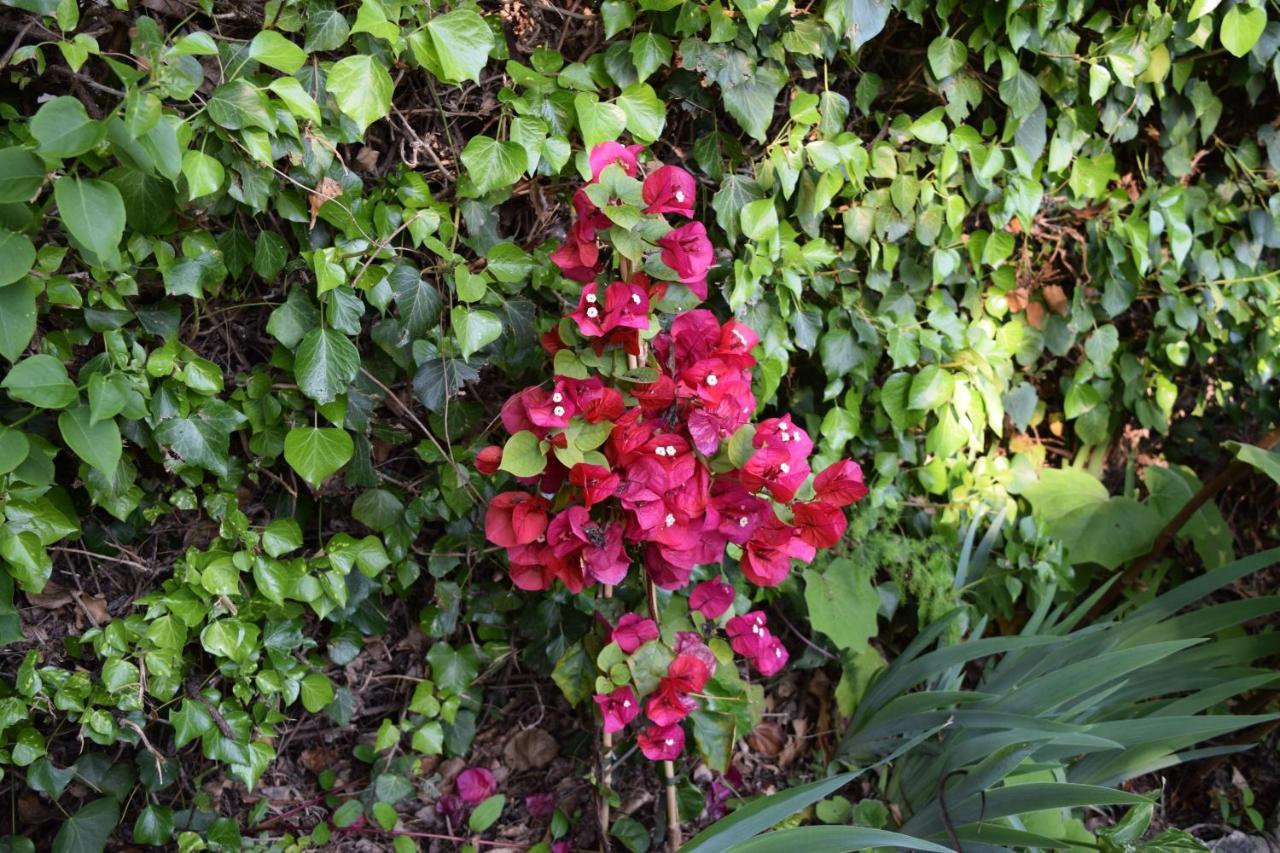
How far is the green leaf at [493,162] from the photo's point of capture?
1.55 m

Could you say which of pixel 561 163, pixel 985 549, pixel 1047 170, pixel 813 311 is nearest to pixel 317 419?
pixel 561 163

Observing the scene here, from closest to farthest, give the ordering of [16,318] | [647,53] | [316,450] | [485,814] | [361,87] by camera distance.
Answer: [16,318], [361,87], [316,450], [647,53], [485,814]

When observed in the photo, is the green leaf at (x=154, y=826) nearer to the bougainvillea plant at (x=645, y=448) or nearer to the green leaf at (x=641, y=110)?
the bougainvillea plant at (x=645, y=448)

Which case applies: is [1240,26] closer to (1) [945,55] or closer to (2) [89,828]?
(1) [945,55]

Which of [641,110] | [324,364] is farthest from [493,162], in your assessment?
[324,364]

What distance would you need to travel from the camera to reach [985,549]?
2221 mm

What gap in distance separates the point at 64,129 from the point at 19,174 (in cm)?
10

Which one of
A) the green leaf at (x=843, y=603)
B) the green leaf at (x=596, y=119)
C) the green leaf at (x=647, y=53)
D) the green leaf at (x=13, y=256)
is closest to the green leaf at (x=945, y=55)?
the green leaf at (x=647, y=53)

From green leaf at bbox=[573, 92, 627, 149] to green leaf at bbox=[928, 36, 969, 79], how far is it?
2.45ft

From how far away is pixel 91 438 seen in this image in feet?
4.33

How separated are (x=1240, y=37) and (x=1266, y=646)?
1.35 m

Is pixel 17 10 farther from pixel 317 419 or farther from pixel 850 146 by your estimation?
pixel 850 146

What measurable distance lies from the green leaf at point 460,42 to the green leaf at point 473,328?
366mm

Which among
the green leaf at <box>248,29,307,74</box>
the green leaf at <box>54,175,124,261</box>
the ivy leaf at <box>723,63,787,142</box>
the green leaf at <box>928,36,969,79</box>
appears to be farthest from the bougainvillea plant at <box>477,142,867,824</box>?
the green leaf at <box>928,36,969,79</box>
